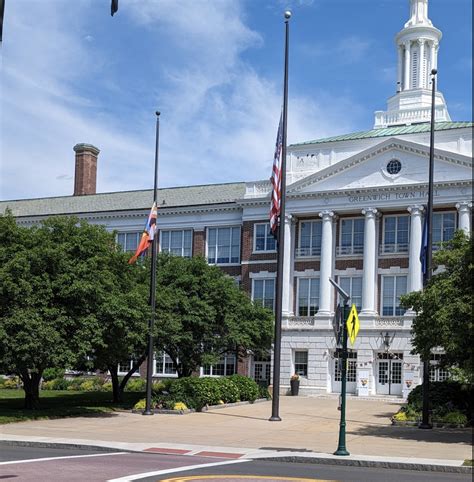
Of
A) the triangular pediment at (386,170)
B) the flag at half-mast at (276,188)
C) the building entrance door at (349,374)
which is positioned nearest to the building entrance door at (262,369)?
the building entrance door at (349,374)

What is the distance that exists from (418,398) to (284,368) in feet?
66.4

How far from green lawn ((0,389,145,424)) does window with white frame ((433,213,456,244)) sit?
64.4 feet

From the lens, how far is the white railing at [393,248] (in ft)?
162

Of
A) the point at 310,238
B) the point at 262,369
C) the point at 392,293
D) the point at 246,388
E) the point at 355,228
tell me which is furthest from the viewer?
the point at 262,369

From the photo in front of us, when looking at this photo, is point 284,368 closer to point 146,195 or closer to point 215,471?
point 146,195

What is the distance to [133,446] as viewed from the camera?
22.1 metres

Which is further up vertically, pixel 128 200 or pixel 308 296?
pixel 128 200

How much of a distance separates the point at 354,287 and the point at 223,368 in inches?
412

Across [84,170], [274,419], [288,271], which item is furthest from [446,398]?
[84,170]

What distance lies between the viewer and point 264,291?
52875 millimetres

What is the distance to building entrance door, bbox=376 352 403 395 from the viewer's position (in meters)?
47.7

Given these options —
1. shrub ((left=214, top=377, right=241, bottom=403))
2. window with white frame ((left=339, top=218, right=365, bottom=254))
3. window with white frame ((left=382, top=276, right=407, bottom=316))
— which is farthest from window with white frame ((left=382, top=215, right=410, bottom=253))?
shrub ((left=214, top=377, right=241, bottom=403))

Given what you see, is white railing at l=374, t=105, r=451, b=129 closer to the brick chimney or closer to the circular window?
the circular window

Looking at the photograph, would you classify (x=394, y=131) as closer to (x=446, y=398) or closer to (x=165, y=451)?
(x=446, y=398)
